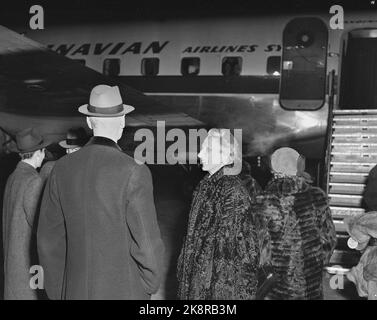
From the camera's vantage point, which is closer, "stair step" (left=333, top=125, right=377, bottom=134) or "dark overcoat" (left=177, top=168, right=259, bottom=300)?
"dark overcoat" (left=177, top=168, right=259, bottom=300)

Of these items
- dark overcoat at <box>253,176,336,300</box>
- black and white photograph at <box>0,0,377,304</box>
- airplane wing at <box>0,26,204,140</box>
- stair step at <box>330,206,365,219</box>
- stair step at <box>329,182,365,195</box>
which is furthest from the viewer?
airplane wing at <box>0,26,204,140</box>

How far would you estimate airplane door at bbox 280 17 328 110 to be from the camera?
9.89m

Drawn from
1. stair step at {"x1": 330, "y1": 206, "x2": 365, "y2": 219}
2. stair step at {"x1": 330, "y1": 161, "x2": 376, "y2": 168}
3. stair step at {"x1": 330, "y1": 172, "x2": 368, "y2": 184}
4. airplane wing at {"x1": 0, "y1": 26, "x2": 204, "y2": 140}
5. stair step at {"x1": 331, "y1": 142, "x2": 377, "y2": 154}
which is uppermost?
airplane wing at {"x1": 0, "y1": 26, "x2": 204, "y2": 140}

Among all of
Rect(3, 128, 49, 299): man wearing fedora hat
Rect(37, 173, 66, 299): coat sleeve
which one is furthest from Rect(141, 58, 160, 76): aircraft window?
Rect(37, 173, 66, 299): coat sleeve

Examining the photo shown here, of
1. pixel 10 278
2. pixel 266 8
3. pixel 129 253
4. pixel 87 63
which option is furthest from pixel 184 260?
pixel 87 63

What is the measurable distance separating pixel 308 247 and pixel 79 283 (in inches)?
69.5

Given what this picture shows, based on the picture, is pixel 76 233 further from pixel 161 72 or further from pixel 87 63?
pixel 87 63

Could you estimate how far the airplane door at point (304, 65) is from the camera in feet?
32.4

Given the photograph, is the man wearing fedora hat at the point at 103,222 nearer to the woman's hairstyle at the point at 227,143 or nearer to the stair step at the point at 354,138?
the woman's hairstyle at the point at 227,143

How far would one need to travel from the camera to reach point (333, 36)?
9.87m

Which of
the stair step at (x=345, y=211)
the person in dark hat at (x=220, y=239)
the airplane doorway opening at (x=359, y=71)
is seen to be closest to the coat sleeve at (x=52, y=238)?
the person in dark hat at (x=220, y=239)

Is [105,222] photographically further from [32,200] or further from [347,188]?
[347,188]

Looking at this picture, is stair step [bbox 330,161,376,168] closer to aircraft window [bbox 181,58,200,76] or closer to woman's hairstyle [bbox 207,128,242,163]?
aircraft window [bbox 181,58,200,76]
